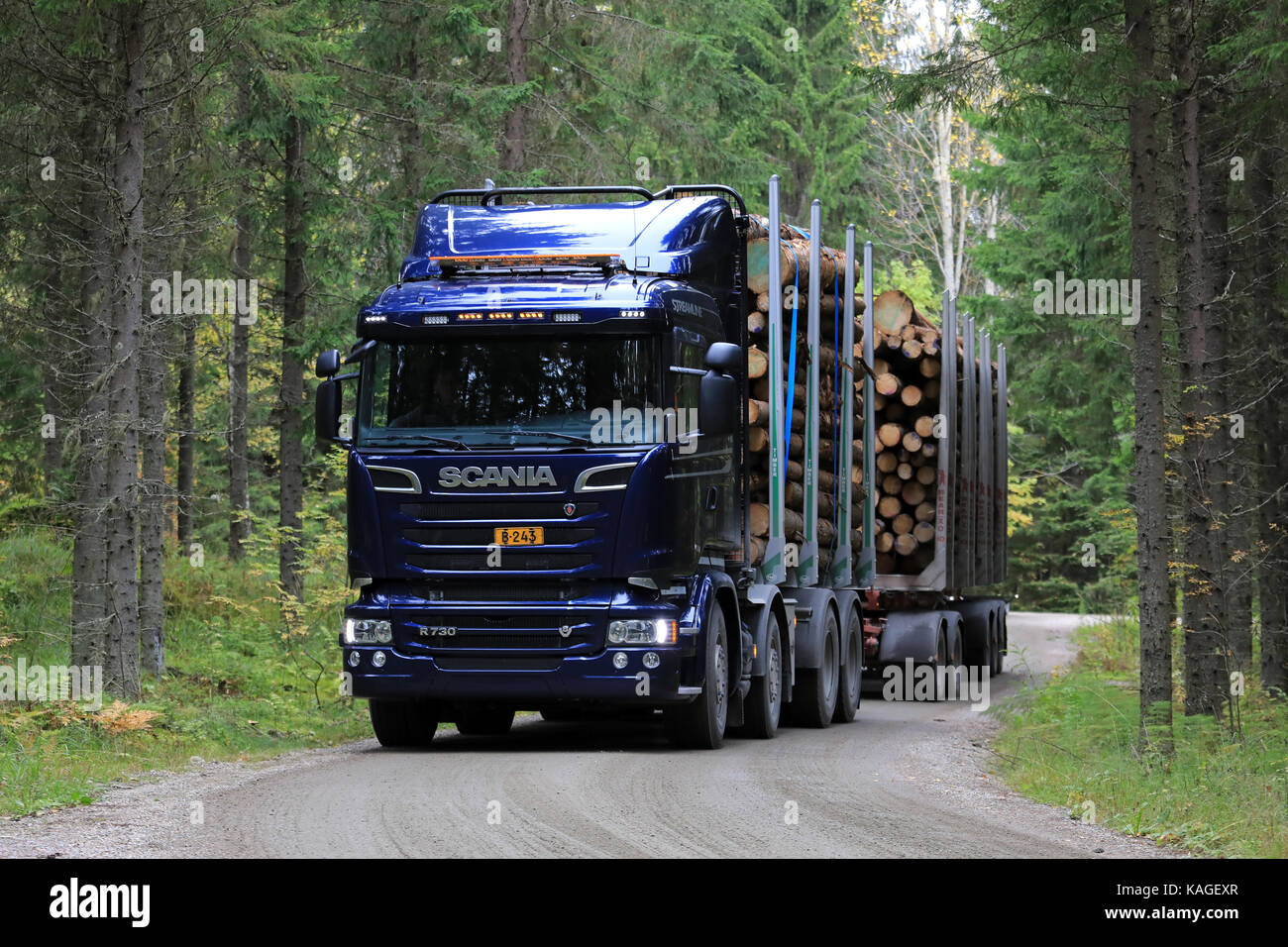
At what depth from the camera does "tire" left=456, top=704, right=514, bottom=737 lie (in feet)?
45.4

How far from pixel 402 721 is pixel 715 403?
388 centimetres

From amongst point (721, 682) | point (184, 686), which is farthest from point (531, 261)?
point (184, 686)

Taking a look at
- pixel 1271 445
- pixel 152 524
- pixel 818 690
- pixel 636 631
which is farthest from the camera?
pixel 1271 445

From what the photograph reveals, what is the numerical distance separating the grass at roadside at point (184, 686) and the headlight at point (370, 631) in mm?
1373

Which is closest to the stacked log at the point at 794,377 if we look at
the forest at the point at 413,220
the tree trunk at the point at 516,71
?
the forest at the point at 413,220

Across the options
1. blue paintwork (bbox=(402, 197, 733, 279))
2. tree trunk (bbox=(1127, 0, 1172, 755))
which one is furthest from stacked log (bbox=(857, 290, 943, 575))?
blue paintwork (bbox=(402, 197, 733, 279))

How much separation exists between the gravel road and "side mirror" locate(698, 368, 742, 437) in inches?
100.0

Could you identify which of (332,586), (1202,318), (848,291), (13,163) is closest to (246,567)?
(332,586)

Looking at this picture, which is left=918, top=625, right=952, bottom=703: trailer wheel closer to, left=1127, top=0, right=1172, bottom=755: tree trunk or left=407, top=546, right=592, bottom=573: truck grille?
left=1127, top=0, right=1172, bottom=755: tree trunk

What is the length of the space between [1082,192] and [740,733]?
29.9 feet

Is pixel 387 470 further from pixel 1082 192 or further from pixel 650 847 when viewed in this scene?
pixel 1082 192

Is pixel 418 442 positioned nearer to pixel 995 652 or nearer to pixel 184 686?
pixel 184 686

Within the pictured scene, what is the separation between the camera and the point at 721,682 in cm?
1280

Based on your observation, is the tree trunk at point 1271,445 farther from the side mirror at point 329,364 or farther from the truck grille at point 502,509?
the side mirror at point 329,364
